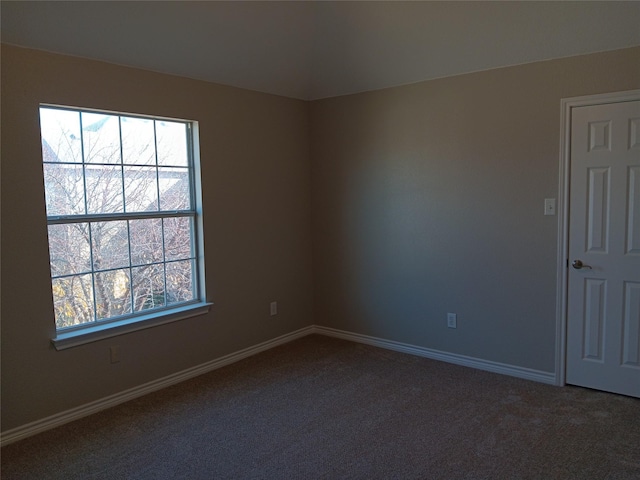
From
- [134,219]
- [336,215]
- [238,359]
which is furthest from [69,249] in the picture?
[336,215]

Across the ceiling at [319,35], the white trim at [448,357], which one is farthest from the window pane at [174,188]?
the white trim at [448,357]

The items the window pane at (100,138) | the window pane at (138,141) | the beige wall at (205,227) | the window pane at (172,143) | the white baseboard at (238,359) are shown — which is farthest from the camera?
the window pane at (172,143)

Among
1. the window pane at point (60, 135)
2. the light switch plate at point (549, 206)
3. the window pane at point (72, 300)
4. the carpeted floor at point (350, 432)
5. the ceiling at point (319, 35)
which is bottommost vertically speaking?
the carpeted floor at point (350, 432)

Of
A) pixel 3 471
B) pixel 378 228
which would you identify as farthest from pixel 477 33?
pixel 3 471

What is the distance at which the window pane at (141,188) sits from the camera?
11.3ft

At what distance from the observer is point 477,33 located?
3369 mm

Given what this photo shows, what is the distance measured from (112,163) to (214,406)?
5.88ft

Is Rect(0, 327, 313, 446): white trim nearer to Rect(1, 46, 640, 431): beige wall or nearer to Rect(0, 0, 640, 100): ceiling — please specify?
Rect(1, 46, 640, 431): beige wall

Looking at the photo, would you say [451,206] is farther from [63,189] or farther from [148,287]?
[63,189]

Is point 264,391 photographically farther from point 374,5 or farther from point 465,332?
point 374,5

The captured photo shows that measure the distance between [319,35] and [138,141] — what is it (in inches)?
65.2

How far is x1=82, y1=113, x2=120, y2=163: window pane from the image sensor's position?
319cm

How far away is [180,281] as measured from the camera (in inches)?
150

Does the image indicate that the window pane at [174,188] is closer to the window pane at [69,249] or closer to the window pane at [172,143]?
the window pane at [172,143]
